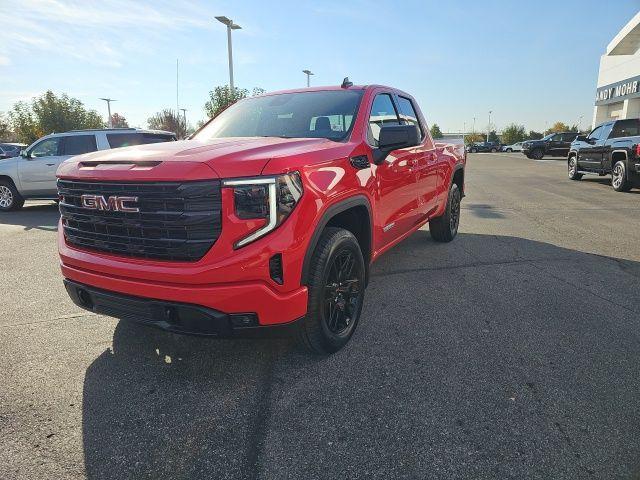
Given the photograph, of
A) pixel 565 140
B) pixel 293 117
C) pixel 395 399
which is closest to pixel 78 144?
pixel 293 117

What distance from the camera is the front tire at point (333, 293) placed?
8.71 feet

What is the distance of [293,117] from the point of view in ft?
12.3

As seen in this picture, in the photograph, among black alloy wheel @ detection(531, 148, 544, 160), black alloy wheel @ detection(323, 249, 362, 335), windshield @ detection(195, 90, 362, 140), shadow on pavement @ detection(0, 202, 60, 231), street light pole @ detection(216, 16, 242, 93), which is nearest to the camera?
black alloy wheel @ detection(323, 249, 362, 335)

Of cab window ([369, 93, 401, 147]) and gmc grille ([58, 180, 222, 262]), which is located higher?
cab window ([369, 93, 401, 147])

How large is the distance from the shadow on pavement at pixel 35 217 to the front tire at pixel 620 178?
13077mm

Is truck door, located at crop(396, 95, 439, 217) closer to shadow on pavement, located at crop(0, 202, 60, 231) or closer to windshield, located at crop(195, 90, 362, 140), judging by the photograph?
windshield, located at crop(195, 90, 362, 140)

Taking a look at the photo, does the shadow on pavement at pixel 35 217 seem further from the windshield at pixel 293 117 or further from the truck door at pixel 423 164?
the truck door at pixel 423 164

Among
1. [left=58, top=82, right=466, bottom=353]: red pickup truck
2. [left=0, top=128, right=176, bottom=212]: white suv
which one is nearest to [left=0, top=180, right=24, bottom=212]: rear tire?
[left=0, top=128, right=176, bottom=212]: white suv

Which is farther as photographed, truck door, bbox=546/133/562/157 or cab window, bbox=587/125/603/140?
truck door, bbox=546/133/562/157

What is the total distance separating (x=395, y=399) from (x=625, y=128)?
1303cm

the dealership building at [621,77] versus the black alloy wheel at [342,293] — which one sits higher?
the dealership building at [621,77]

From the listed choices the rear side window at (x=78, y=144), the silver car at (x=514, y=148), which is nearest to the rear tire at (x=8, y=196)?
the rear side window at (x=78, y=144)

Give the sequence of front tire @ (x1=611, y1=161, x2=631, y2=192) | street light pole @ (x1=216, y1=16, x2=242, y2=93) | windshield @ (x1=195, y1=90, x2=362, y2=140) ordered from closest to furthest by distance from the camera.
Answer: windshield @ (x1=195, y1=90, x2=362, y2=140)
front tire @ (x1=611, y1=161, x2=631, y2=192)
street light pole @ (x1=216, y1=16, x2=242, y2=93)

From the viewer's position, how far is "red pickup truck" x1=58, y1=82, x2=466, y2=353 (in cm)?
229
